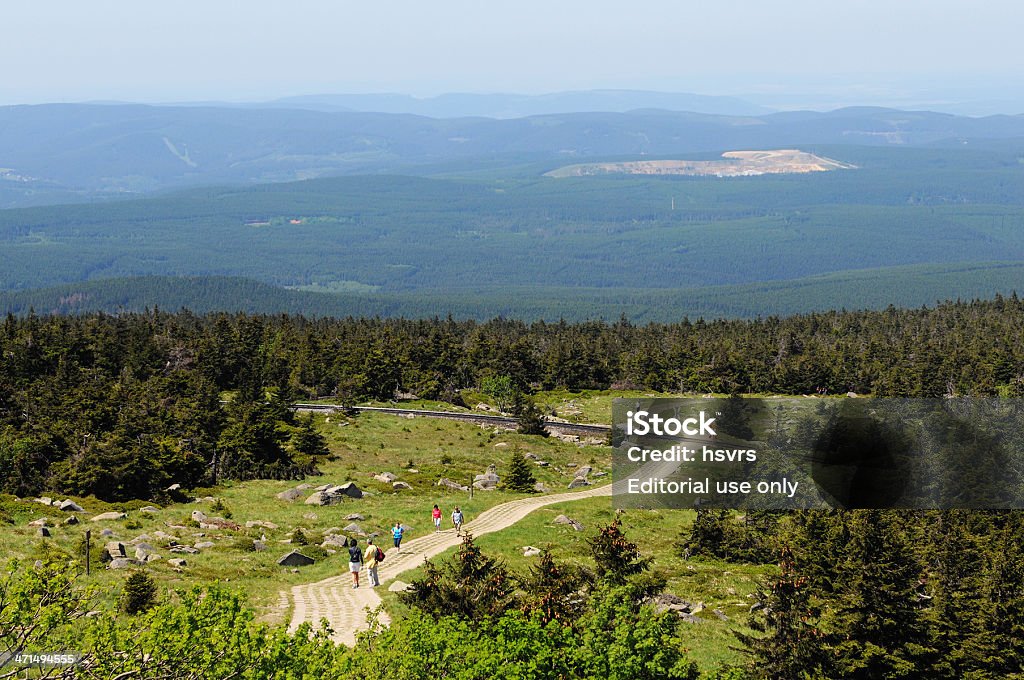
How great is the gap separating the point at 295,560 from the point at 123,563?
7.52 m

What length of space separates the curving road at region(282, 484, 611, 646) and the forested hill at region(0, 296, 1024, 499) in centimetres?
1803

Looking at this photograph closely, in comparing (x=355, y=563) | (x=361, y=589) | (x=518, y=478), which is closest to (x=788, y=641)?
(x=361, y=589)

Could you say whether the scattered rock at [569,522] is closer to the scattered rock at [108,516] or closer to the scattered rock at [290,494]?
the scattered rock at [290,494]

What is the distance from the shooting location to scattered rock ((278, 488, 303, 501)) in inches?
2249

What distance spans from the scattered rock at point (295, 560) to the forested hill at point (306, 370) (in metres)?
17.4

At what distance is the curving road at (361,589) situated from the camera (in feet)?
116

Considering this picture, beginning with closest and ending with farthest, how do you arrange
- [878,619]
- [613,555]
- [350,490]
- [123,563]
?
1. [878,619]
2. [613,555]
3. [123,563]
4. [350,490]

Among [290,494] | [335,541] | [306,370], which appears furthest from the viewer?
[306,370]

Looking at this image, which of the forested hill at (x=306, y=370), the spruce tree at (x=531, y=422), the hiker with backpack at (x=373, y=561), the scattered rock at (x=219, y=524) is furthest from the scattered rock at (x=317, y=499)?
the spruce tree at (x=531, y=422)

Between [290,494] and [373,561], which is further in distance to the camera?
[290,494]

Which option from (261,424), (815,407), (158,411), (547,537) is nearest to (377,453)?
(261,424)

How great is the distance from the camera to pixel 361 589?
1576 inches

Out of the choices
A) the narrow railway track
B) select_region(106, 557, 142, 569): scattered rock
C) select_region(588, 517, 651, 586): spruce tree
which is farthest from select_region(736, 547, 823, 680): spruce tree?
the narrow railway track

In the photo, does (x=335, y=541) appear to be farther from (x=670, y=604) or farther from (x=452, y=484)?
(x=452, y=484)
